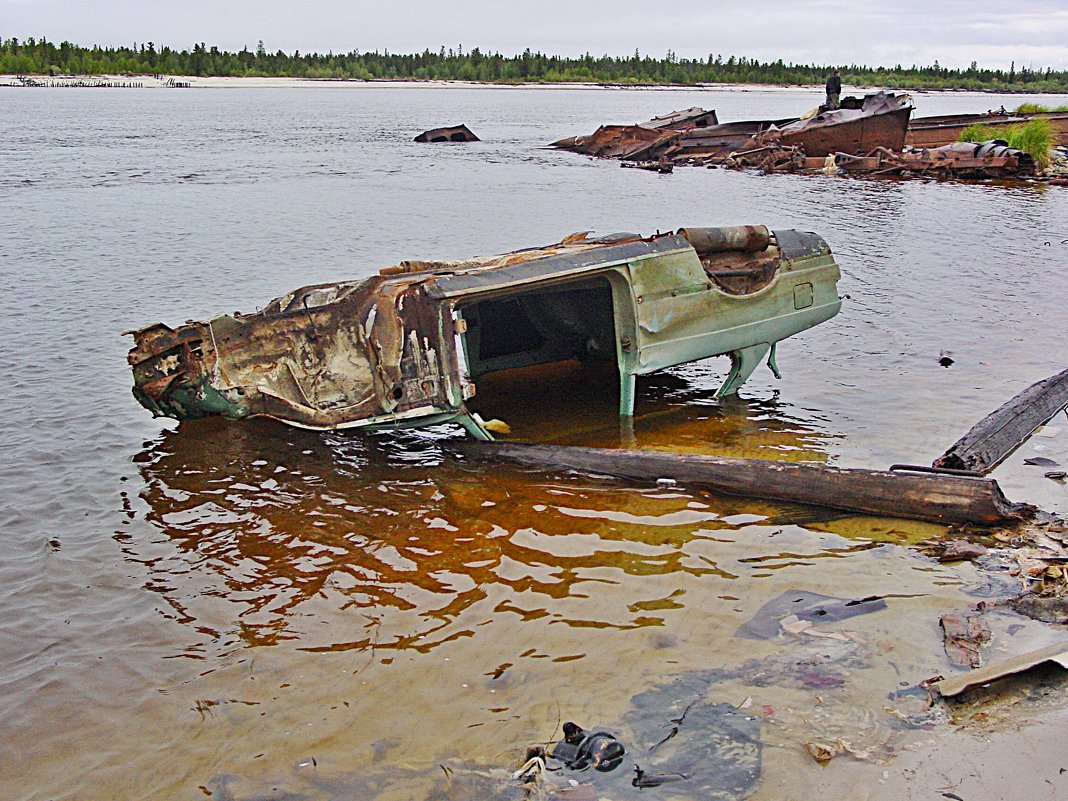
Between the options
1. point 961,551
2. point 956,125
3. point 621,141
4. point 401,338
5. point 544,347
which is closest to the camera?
point 961,551

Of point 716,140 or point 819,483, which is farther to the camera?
point 716,140

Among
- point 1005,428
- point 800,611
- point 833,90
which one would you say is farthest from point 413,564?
point 833,90

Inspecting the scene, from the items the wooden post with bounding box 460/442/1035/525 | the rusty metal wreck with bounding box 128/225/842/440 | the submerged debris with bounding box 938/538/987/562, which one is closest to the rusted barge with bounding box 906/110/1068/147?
the rusty metal wreck with bounding box 128/225/842/440

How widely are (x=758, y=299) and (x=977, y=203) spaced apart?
50.3 ft

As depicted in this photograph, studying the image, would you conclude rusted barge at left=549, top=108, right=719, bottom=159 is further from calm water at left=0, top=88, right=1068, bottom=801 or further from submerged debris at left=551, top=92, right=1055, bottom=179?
calm water at left=0, top=88, right=1068, bottom=801

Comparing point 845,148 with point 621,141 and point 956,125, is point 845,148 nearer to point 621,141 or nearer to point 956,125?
point 956,125

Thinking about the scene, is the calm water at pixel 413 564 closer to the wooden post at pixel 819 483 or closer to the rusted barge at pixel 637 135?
the wooden post at pixel 819 483

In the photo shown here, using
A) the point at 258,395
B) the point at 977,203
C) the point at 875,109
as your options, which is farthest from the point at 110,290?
the point at 875,109

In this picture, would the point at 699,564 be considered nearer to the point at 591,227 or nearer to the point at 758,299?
the point at 758,299

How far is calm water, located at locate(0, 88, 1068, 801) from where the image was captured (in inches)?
160

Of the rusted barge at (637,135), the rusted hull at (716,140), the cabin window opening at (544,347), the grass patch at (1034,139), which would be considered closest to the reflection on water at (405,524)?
the cabin window opening at (544,347)

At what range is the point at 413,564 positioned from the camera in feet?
18.4

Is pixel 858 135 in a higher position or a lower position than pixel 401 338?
higher

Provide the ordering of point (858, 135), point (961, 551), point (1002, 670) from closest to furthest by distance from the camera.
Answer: point (1002, 670) → point (961, 551) → point (858, 135)
